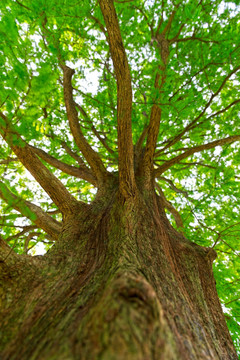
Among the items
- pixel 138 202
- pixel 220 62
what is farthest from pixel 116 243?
pixel 220 62

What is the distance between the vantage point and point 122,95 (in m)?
2.17

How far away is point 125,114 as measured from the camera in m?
2.23

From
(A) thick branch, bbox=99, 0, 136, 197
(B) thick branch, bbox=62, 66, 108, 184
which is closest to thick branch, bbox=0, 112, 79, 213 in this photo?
(A) thick branch, bbox=99, 0, 136, 197

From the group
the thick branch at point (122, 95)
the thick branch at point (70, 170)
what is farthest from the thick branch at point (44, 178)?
the thick branch at point (70, 170)

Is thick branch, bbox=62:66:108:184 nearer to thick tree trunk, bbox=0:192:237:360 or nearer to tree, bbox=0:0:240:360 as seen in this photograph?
tree, bbox=0:0:240:360

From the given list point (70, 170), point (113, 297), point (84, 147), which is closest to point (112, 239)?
point (113, 297)

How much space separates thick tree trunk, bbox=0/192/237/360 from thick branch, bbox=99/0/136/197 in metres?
0.32

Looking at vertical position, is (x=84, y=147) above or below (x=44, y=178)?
above

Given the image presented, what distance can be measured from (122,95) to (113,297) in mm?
1908

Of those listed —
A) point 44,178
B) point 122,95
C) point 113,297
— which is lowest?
point 113,297

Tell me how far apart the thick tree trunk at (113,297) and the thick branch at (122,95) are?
1.04ft

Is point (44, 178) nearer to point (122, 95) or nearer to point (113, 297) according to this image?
point (122, 95)

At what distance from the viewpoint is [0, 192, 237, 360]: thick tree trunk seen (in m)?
0.84

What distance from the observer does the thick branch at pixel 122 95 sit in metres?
2.01
